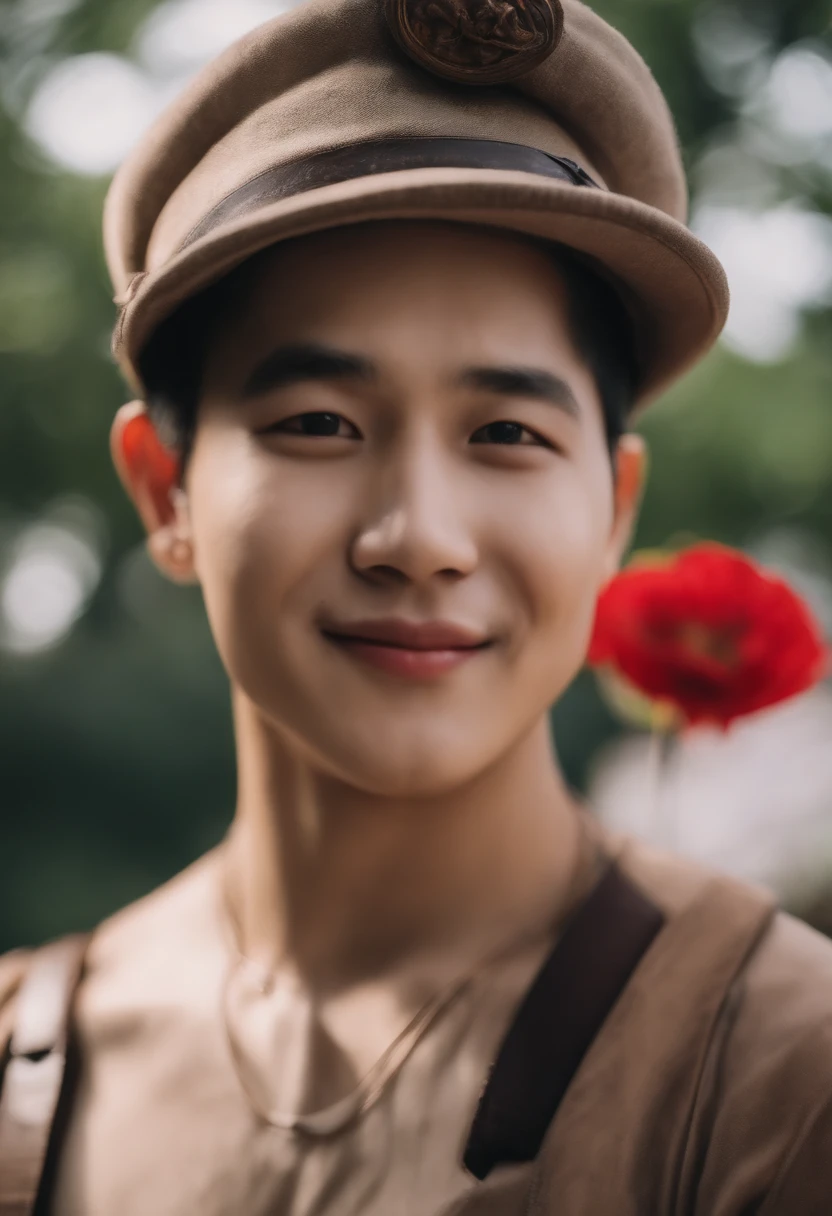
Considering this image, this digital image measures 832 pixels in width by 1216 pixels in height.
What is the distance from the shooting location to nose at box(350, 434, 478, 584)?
1.39m

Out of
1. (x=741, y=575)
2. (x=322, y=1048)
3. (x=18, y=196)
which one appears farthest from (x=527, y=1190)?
(x=18, y=196)

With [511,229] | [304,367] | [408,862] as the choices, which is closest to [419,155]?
[511,229]

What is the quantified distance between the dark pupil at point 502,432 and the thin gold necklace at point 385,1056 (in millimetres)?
529

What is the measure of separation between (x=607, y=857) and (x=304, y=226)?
814 mm

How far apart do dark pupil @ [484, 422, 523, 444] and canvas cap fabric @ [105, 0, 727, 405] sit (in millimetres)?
201

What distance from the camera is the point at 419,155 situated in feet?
4.60

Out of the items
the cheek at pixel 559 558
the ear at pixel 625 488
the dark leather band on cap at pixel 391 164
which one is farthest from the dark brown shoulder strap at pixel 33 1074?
the dark leather band on cap at pixel 391 164

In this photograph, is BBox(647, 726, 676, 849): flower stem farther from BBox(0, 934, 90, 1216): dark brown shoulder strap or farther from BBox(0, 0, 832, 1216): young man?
BBox(0, 934, 90, 1216): dark brown shoulder strap

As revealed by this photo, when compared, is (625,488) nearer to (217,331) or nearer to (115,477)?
(217,331)

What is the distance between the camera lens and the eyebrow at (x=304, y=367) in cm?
144

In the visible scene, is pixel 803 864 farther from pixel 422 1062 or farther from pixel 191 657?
pixel 191 657

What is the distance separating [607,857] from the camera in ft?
5.49

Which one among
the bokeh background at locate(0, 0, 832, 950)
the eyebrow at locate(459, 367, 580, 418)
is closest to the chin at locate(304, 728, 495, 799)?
the eyebrow at locate(459, 367, 580, 418)

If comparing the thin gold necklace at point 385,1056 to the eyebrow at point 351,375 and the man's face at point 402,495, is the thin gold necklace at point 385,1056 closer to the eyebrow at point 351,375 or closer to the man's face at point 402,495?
the man's face at point 402,495
